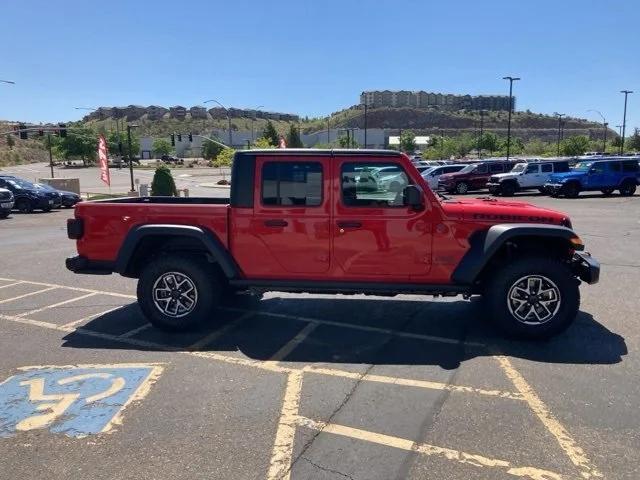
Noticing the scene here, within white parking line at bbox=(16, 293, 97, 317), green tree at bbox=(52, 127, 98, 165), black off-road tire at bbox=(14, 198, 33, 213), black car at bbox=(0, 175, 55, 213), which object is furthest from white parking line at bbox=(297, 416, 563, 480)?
green tree at bbox=(52, 127, 98, 165)

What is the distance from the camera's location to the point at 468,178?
95.8 feet

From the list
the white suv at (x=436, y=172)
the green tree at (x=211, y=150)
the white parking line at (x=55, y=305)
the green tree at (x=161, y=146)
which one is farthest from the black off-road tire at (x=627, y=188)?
the green tree at (x=161, y=146)

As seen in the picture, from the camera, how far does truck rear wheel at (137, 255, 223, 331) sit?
5641 millimetres

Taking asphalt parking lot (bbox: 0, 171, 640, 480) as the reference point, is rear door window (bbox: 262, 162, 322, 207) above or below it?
above

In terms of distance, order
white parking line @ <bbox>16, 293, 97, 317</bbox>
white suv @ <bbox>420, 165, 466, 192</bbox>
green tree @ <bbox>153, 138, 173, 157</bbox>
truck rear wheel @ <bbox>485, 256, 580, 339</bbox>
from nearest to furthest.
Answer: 1. truck rear wheel @ <bbox>485, 256, 580, 339</bbox>
2. white parking line @ <bbox>16, 293, 97, 317</bbox>
3. white suv @ <bbox>420, 165, 466, 192</bbox>
4. green tree @ <bbox>153, 138, 173, 157</bbox>

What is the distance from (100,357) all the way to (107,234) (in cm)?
143

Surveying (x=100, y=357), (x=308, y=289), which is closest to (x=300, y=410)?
(x=308, y=289)

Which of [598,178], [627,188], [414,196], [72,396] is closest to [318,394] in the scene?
[72,396]

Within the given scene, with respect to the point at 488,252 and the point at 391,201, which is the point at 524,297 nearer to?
the point at 488,252

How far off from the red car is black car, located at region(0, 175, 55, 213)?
19976 millimetres

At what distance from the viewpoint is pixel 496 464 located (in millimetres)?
3182

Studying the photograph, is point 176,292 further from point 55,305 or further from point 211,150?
point 211,150

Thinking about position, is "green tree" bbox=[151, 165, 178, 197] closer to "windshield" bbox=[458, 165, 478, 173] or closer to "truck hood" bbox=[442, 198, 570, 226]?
"windshield" bbox=[458, 165, 478, 173]

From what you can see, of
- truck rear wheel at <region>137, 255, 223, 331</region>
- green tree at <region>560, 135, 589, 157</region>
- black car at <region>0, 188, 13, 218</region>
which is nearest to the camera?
truck rear wheel at <region>137, 255, 223, 331</region>
